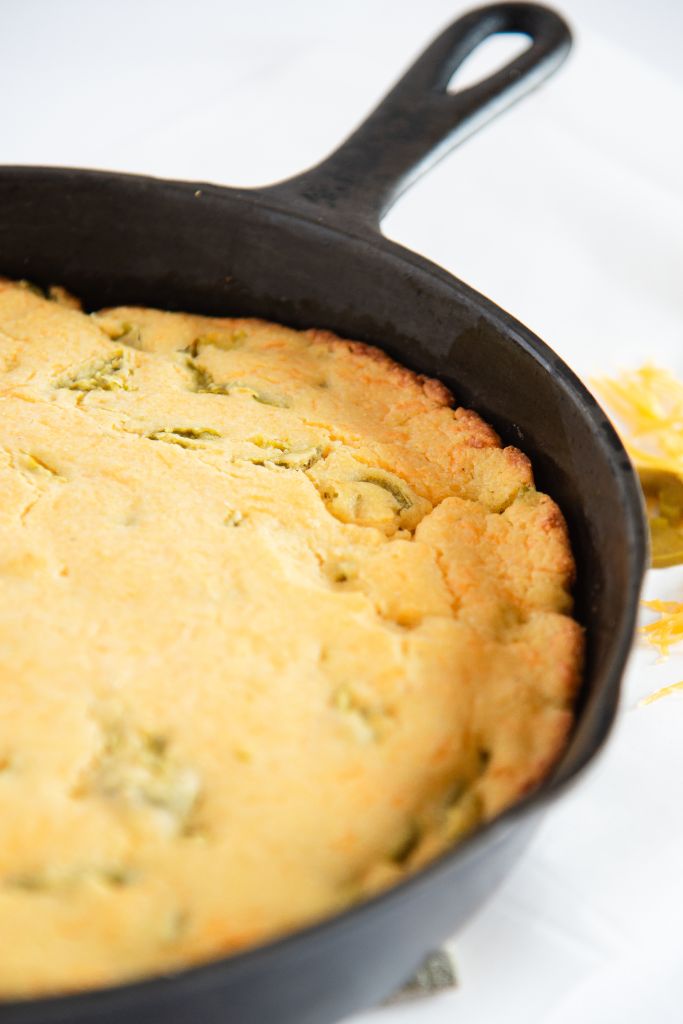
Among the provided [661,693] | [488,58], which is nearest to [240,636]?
[661,693]

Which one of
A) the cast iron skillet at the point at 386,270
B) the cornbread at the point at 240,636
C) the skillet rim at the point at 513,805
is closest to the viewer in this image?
the skillet rim at the point at 513,805

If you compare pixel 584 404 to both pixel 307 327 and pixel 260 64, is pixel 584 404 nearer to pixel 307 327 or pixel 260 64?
pixel 307 327

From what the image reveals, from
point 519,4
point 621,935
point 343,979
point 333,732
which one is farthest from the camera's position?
point 519,4

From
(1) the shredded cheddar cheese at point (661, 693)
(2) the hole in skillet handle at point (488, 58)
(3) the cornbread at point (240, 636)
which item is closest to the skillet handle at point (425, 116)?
(3) the cornbread at point (240, 636)

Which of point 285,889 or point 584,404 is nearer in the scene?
point 285,889

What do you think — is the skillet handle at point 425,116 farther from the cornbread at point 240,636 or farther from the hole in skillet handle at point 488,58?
the hole in skillet handle at point 488,58

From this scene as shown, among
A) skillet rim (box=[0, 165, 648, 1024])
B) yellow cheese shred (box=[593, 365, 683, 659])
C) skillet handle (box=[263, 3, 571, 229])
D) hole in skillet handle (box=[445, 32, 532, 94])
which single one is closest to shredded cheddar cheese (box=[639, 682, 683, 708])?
yellow cheese shred (box=[593, 365, 683, 659])

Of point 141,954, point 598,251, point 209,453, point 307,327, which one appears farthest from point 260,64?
point 141,954
